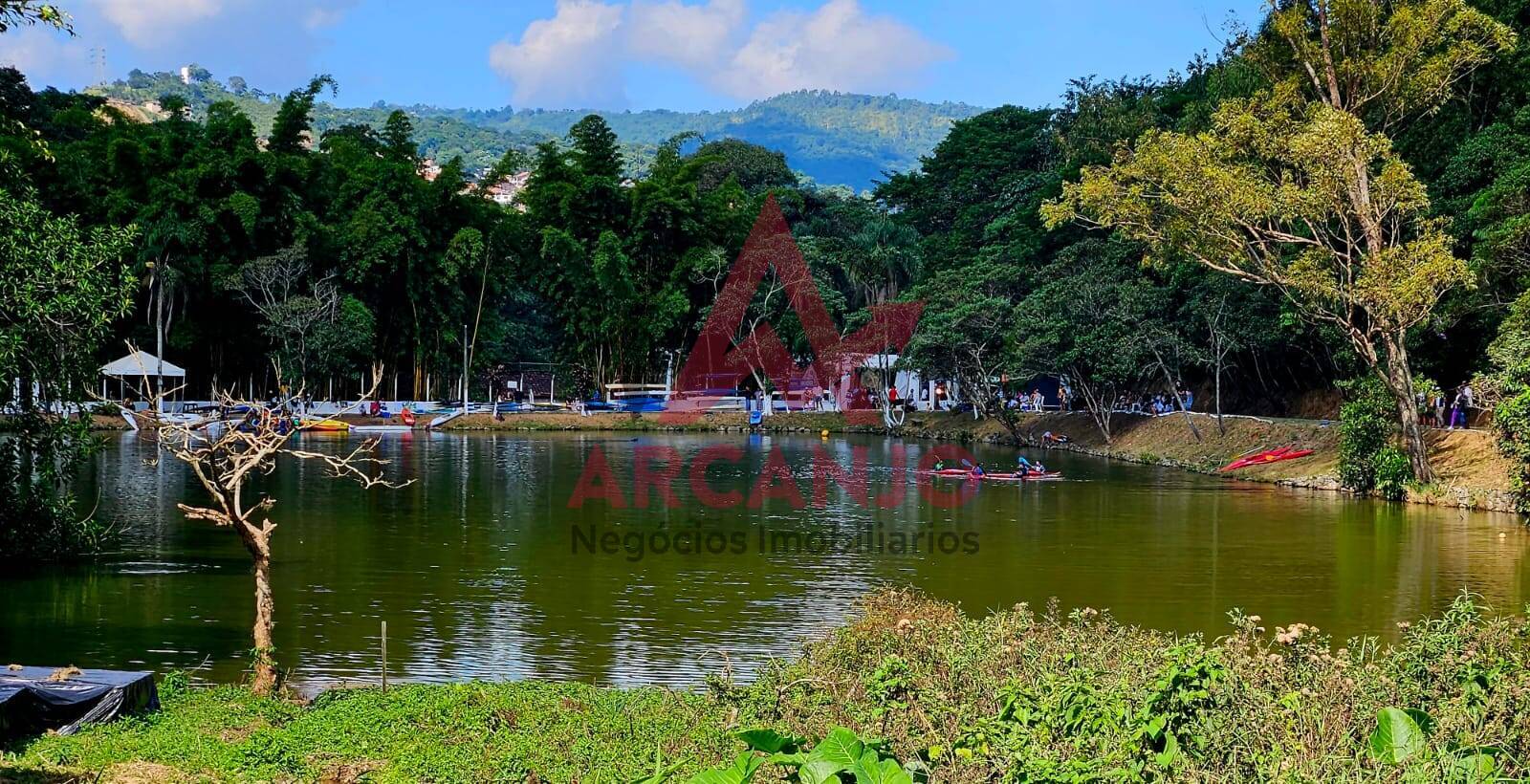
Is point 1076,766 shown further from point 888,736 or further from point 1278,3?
point 1278,3

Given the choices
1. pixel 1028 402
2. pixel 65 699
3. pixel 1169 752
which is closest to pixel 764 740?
pixel 1169 752

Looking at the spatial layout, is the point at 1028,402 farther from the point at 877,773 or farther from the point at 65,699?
the point at 877,773

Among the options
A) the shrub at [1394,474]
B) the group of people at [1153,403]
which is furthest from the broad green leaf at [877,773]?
the group of people at [1153,403]

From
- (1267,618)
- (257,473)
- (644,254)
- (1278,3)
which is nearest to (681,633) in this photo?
(1267,618)

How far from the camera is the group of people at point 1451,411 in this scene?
106 feet

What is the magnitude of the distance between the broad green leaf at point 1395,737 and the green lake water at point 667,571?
290 inches

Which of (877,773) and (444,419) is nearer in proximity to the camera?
(877,773)

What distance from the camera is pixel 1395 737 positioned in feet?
23.6

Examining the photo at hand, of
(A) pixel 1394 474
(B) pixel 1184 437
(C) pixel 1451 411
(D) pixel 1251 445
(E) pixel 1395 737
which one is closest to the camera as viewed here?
(E) pixel 1395 737

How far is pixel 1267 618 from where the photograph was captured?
16.9 meters

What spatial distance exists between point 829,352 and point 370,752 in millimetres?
48794

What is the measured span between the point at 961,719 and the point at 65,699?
6.85m

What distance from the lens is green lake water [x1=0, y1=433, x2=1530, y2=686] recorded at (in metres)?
14.9

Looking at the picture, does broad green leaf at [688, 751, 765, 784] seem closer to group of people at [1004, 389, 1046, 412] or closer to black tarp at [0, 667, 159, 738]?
black tarp at [0, 667, 159, 738]
